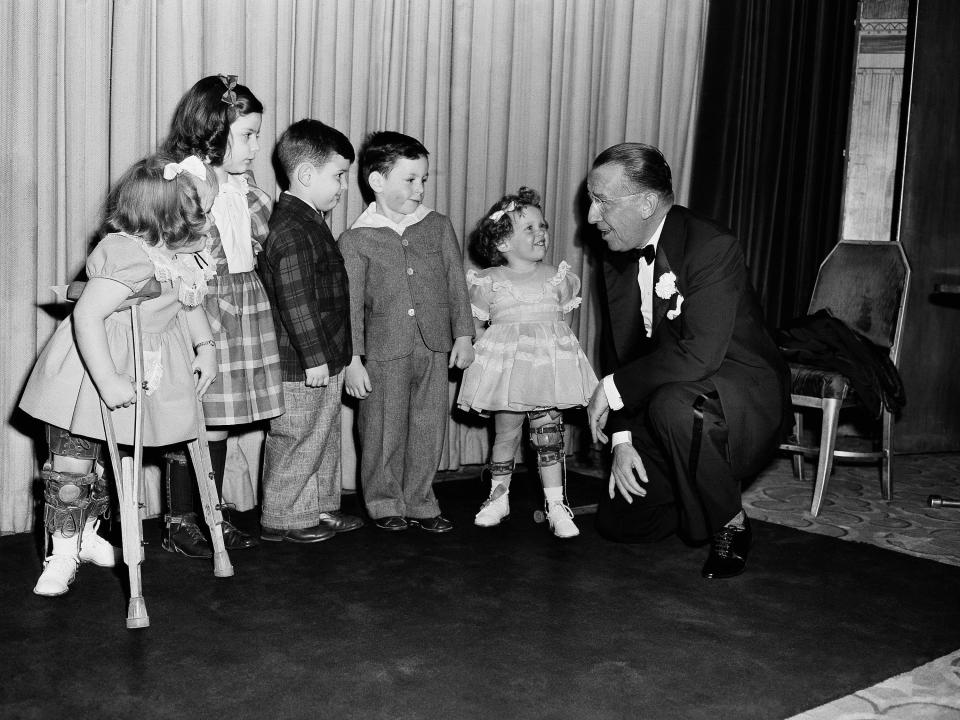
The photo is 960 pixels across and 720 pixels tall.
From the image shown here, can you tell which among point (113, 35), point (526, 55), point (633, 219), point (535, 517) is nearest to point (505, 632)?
point (535, 517)

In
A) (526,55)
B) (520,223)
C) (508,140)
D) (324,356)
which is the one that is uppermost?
(526,55)

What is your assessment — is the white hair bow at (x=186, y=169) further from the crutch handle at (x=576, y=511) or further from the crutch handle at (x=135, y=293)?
the crutch handle at (x=576, y=511)

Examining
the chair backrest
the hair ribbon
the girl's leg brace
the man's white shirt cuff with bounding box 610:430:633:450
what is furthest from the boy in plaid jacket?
Answer: the chair backrest

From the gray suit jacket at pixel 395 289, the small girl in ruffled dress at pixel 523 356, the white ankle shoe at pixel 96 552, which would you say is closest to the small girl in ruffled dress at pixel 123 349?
the white ankle shoe at pixel 96 552

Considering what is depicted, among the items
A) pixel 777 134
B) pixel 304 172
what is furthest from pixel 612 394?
pixel 777 134

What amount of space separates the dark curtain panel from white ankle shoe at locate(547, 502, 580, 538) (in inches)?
73.5

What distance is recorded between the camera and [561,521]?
3123mm

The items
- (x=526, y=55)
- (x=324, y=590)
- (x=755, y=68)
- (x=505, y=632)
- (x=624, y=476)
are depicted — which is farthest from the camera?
(x=755, y=68)

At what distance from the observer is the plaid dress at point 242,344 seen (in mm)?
2795

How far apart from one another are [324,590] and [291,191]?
120 centimetres

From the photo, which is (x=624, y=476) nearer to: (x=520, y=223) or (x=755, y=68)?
(x=520, y=223)

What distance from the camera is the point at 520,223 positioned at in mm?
3283

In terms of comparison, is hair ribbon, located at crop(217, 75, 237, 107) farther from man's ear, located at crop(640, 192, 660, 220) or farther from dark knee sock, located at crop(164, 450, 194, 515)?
man's ear, located at crop(640, 192, 660, 220)

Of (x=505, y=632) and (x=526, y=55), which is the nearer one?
(x=505, y=632)
